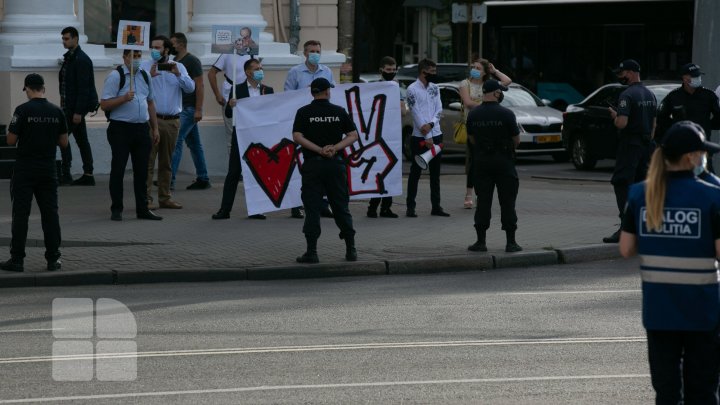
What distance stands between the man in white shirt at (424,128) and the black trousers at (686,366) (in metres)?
10.6

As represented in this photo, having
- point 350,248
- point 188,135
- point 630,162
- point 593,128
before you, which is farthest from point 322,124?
point 593,128

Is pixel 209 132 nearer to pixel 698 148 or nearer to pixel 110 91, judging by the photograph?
pixel 110 91

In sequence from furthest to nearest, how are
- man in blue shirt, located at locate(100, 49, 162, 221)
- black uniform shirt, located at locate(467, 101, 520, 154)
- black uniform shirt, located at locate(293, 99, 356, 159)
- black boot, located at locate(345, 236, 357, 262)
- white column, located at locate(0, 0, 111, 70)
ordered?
white column, located at locate(0, 0, 111, 70) → man in blue shirt, located at locate(100, 49, 162, 221) → black uniform shirt, located at locate(467, 101, 520, 154) → black boot, located at locate(345, 236, 357, 262) → black uniform shirt, located at locate(293, 99, 356, 159)

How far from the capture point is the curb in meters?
12.2

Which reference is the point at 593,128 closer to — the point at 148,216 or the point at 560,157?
the point at 560,157

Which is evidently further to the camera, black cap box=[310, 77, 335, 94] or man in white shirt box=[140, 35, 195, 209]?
man in white shirt box=[140, 35, 195, 209]

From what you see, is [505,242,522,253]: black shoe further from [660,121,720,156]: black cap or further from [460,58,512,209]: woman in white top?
[660,121,720,156]: black cap

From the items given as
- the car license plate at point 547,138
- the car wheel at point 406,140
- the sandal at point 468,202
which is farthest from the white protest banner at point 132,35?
Answer: the car license plate at point 547,138

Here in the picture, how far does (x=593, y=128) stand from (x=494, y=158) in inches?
458

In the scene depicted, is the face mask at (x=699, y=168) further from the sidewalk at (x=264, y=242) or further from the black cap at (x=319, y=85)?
the black cap at (x=319, y=85)

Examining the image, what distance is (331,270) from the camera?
1301 centimetres

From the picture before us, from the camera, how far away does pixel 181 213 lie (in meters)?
16.7

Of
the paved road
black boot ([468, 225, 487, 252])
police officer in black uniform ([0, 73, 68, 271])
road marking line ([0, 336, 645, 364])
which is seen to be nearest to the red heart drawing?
black boot ([468, 225, 487, 252])

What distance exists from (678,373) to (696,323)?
24 centimetres
